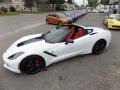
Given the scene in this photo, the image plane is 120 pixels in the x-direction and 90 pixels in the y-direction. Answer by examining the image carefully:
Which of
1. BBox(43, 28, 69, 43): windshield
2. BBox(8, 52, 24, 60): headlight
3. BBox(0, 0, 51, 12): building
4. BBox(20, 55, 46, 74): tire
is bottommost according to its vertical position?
BBox(20, 55, 46, 74): tire

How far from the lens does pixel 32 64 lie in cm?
505

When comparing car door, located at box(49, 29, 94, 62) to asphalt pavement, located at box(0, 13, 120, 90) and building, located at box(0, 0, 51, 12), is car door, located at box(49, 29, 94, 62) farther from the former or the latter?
building, located at box(0, 0, 51, 12)

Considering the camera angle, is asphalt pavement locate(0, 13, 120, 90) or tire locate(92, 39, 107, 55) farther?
tire locate(92, 39, 107, 55)

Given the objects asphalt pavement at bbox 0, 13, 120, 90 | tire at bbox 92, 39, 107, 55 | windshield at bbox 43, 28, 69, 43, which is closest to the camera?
asphalt pavement at bbox 0, 13, 120, 90

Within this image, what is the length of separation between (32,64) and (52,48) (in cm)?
78

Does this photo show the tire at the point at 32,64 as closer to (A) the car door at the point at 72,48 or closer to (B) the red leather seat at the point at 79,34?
(A) the car door at the point at 72,48

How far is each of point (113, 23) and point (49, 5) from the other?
55.1 meters

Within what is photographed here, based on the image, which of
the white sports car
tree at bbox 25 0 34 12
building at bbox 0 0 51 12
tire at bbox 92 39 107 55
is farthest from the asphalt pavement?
building at bbox 0 0 51 12

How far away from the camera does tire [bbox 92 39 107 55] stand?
6.54m

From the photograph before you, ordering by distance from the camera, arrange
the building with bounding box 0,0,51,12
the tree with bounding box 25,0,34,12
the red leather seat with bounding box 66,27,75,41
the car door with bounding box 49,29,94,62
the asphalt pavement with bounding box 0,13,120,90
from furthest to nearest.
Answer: the building with bounding box 0,0,51,12 < the tree with bounding box 25,0,34,12 < the red leather seat with bounding box 66,27,75,41 < the car door with bounding box 49,29,94,62 < the asphalt pavement with bounding box 0,13,120,90

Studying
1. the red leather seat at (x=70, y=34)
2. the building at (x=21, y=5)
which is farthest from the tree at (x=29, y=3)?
the red leather seat at (x=70, y=34)

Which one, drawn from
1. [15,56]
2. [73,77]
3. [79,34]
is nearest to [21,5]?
[79,34]

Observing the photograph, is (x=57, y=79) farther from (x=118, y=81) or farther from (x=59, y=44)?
(x=118, y=81)

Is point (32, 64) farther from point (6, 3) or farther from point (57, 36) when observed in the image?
point (6, 3)
